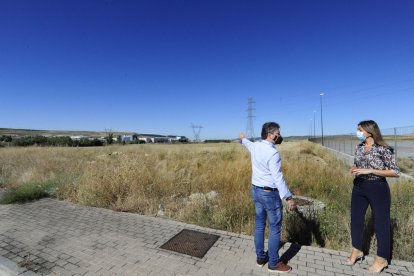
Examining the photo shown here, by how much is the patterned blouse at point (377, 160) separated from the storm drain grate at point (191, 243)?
253 centimetres

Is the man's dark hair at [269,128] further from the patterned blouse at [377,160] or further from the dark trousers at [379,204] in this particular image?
the dark trousers at [379,204]

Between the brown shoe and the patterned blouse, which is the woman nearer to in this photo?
the patterned blouse

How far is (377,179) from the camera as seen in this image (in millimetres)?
3662

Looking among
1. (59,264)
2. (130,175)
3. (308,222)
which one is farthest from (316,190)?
(59,264)

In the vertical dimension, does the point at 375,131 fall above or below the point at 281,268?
above

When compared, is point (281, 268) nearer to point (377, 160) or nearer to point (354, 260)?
point (354, 260)

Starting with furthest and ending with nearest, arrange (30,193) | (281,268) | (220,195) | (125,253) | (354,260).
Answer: (30,193) < (220,195) < (125,253) < (354,260) < (281,268)

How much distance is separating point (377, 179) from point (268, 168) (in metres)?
1.38

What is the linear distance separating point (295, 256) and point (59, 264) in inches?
133

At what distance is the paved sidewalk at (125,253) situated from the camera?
3898 millimetres

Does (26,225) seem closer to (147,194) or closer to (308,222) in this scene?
(147,194)

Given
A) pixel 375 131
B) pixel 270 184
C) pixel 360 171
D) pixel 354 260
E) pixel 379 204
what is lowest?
pixel 354 260

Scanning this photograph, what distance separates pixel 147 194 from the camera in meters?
7.71

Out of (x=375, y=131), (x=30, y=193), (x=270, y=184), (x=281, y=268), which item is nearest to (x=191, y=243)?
(x=281, y=268)
